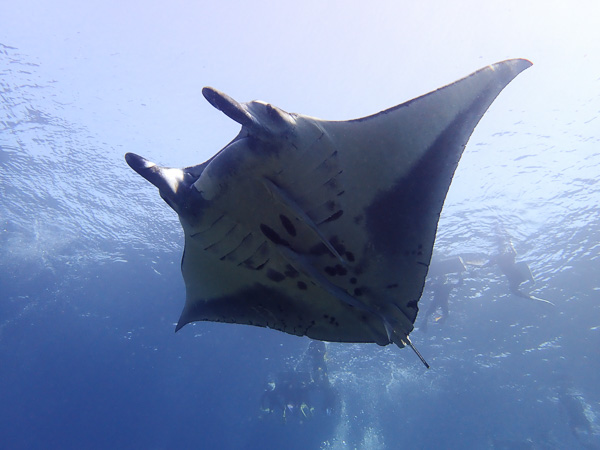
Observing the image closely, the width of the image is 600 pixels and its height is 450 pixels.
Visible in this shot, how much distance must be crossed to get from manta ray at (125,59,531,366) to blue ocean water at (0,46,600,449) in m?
12.3

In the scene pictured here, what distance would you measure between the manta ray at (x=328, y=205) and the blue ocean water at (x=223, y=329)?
12302 millimetres

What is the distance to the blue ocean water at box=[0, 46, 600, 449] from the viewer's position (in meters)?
15.7

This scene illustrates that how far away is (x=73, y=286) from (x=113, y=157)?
1429cm

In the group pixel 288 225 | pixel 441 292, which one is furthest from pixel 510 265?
pixel 288 225

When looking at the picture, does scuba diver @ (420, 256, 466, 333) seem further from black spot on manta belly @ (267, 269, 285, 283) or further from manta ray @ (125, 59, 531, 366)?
black spot on manta belly @ (267, 269, 285, 283)

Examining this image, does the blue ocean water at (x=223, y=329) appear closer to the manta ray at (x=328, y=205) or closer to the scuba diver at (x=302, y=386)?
the scuba diver at (x=302, y=386)

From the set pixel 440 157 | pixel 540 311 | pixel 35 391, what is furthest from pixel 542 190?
pixel 35 391

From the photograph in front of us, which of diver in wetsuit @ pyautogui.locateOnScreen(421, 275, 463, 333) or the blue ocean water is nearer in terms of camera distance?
the blue ocean water

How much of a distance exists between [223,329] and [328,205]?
26.2 meters

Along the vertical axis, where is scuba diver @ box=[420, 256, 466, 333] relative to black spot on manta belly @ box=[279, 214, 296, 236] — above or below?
below

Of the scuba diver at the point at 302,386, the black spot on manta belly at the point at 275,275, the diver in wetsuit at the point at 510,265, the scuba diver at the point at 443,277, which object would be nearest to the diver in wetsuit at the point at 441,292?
the scuba diver at the point at 443,277

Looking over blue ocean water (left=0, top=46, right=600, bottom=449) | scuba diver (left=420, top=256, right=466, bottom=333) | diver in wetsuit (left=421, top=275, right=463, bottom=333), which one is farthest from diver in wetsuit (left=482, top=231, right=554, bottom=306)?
diver in wetsuit (left=421, top=275, right=463, bottom=333)

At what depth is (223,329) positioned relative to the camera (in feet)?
88.4

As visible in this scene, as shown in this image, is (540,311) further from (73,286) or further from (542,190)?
(73,286)
